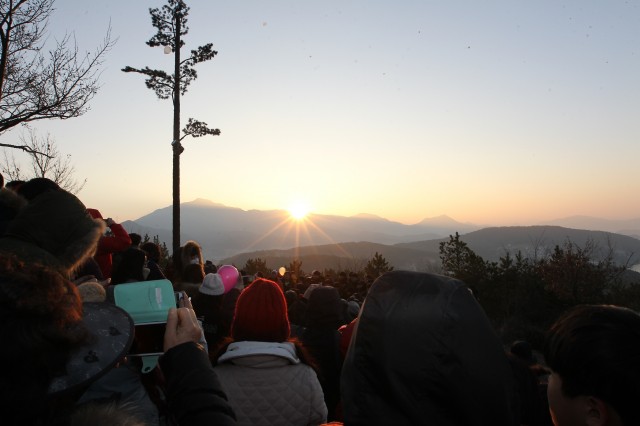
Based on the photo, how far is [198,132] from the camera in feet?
51.9

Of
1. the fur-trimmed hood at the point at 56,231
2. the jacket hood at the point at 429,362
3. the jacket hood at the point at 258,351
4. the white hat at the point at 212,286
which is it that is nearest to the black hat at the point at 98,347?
the jacket hood at the point at 429,362

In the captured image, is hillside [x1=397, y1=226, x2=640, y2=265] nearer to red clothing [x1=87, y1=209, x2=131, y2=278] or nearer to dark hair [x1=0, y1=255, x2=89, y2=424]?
red clothing [x1=87, y1=209, x2=131, y2=278]

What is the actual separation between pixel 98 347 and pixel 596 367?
4.98 ft

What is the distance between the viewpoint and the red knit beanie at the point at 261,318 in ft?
9.40

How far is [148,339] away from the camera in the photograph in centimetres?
190

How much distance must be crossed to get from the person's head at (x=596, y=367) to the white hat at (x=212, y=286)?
369 cm

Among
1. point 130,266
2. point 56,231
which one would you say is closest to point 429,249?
point 130,266

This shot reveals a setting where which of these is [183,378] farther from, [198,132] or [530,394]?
[198,132]

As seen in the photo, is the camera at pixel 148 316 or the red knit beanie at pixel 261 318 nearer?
the camera at pixel 148 316

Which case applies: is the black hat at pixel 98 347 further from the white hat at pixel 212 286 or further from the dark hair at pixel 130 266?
the white hat at pixel 212 286

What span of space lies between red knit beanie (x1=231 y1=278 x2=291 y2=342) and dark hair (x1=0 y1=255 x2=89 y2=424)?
5.19 ft

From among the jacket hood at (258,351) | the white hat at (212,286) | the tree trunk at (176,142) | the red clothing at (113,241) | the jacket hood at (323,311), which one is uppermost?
the tree trunk at (176,142)

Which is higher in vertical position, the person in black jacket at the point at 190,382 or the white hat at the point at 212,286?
the person in black jacket at the point at 190,382

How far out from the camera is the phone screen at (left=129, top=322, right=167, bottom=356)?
189 cm
